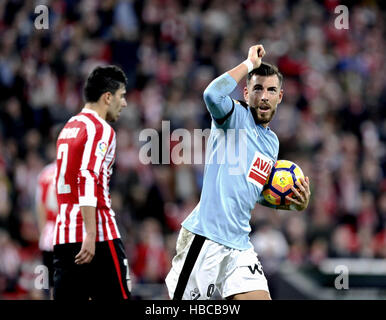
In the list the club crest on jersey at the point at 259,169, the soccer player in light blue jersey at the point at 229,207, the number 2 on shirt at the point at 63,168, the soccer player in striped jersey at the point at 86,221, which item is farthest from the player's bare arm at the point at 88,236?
the club crest on jersey at the point at 259,169

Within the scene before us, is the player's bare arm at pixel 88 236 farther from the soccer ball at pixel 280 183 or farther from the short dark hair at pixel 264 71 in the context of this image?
the short dark hair at pixel 264 71

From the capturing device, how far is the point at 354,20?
55.5 feet

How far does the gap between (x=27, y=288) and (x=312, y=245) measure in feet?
13.9

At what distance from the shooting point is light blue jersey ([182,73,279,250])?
203 inches

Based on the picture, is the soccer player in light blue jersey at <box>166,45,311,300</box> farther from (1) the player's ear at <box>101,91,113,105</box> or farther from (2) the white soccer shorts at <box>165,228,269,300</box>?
(1) the player's ear at <box>101,91,113,105</box>

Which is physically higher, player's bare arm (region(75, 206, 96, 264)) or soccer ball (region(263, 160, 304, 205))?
soccer ball (region(263, 160, 304, 205))

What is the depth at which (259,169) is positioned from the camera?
532cm

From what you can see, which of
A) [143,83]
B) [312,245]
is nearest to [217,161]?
[312,245]

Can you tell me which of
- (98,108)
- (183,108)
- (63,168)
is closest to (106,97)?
(98,108)

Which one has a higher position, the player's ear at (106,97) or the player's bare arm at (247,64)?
the player's bare arm at (247,64)

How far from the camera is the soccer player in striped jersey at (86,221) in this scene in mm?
5383

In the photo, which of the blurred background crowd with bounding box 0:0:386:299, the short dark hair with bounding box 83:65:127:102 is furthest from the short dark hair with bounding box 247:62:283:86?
the blurred background crowd with bounding box 0:0:386:299

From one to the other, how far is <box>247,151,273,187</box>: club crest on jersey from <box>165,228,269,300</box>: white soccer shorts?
513 millimetres

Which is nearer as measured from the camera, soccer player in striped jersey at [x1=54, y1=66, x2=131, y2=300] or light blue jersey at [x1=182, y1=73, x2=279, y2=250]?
light blue jersey at [x1=182, y1=73, x2=279, y2=250]
